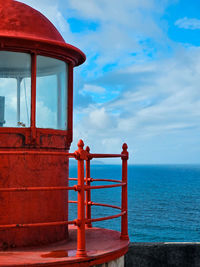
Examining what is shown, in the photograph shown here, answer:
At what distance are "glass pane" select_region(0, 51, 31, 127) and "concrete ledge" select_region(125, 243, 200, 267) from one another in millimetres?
4634

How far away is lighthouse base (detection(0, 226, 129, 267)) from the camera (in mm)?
4227

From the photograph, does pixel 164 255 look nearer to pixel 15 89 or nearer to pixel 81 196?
pixel 81 196

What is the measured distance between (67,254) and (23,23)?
2987 mm

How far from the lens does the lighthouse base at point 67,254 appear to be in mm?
4227

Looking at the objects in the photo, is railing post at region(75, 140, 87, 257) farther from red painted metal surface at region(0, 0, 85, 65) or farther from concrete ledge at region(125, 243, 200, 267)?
concrete ledge at region(125, 243, 200, 267)

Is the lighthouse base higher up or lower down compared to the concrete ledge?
higher up

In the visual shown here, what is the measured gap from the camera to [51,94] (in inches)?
207

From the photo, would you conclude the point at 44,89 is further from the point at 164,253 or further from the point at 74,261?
the point at 164,253

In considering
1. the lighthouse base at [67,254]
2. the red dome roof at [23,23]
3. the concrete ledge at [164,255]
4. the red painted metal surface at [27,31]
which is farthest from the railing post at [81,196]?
the concrete ledge at [164,255]

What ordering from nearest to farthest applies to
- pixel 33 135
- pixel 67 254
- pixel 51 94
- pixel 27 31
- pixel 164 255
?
1. pixel 67 254
2. pixel 33 135
3. pixel 27 31
4. pixel 51 94
5. pixel 164 255

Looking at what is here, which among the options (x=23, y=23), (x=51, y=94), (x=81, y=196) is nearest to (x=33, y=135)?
(x=51, y=94)

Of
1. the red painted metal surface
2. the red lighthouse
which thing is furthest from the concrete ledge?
the red painted metal surface

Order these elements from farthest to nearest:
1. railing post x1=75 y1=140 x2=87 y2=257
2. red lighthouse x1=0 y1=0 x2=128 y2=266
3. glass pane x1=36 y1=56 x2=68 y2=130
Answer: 1. glass pane x1=36 y1=56 x2=68 y2=130
2. red lighthouse x1=0 y1=0 x2=128 y2=266
3. railing post x1=75 y1=140 x2=87 y2=257

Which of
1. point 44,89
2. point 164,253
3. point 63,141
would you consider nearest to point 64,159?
point 63,141
